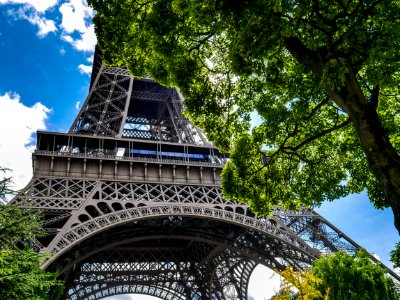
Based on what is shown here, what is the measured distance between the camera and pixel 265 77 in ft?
35.4

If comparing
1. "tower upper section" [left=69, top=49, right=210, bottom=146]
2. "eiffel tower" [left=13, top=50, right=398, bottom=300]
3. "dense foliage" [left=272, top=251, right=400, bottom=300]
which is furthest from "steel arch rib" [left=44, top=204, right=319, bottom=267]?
"tower upper section" [left=69, top=49, right=210, bottom=146]

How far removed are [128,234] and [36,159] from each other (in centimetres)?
786

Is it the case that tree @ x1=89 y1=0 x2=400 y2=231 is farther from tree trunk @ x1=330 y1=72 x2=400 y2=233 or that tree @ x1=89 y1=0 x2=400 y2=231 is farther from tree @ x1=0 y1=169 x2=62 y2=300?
tree @ x1=0 y1=169 x2=62 y2=300

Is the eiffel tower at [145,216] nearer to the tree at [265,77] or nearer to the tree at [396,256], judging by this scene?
the tree at [265,77]

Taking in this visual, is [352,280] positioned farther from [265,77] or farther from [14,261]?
[14,261]

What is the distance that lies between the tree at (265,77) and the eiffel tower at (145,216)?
28.7 feet

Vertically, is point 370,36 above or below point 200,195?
below

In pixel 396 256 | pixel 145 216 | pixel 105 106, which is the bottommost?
pixel 396 256

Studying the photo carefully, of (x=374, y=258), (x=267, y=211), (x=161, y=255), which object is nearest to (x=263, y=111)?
(x=267, y=211)

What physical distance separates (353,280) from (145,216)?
33.7ft

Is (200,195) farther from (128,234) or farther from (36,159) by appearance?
(36,159)

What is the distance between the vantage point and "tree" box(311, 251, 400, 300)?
15.8 metres

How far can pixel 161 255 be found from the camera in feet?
102

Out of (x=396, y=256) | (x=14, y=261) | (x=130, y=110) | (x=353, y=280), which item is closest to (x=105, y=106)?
(x=130, y=110)
